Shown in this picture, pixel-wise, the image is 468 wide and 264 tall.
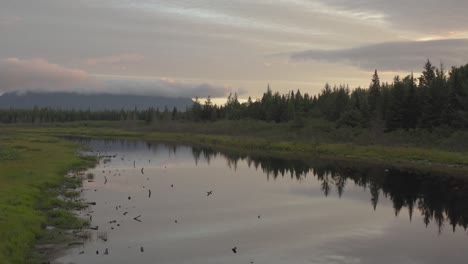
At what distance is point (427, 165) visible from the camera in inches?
2963

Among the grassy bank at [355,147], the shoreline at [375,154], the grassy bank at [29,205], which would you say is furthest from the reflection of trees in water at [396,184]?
the grassy bank at [29,205]

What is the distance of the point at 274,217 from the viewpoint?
38.5m

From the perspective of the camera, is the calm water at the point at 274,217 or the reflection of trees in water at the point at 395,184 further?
the reflection of trees in water at the point at 395,184

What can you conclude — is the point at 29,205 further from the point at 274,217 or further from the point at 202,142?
the point at 202,142

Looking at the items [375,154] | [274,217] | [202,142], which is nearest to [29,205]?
[274,217]

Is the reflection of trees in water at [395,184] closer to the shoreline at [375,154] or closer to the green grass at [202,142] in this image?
the shoreline at [375,154]

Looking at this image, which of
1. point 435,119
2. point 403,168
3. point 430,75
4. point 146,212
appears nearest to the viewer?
point 146,212

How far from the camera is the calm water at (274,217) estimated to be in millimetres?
27797

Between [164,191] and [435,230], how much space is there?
2782 cm

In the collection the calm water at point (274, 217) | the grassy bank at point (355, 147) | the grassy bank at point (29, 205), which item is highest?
the grassy bank at point (355, 147)

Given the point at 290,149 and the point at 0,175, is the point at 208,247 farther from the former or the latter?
the point at 290,149

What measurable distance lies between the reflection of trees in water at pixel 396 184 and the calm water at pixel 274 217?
0.40 feet

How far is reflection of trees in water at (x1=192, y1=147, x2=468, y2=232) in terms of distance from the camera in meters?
42.6

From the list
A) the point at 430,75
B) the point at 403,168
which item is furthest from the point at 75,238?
the point at 430,75
